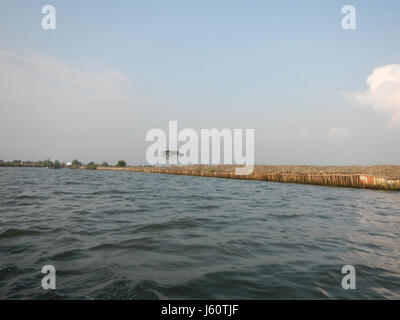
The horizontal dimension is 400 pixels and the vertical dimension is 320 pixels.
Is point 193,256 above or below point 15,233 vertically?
below

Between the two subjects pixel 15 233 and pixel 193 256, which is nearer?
pixel 193 256

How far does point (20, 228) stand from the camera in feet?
27.6

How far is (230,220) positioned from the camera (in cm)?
1085

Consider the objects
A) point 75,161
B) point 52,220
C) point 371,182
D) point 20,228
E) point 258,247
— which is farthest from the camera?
point 75,161

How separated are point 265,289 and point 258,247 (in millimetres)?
2603

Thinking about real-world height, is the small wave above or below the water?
above

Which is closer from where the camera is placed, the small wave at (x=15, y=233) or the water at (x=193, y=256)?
the water at (x=193, y=256)

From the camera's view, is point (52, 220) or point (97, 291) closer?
point (97, 291)

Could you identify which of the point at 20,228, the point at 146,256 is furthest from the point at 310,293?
the point at 20,228

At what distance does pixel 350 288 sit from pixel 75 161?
573 feet

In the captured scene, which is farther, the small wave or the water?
the small wave

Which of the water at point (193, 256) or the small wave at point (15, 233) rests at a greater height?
the small wave at point (15, 233)
